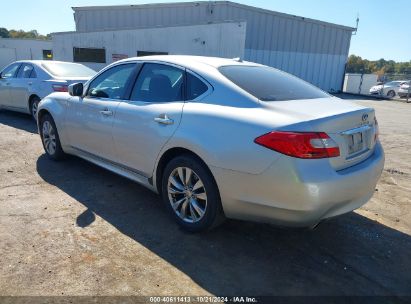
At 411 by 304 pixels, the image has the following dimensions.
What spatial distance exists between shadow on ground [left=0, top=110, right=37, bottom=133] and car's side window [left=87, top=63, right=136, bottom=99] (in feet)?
13.1

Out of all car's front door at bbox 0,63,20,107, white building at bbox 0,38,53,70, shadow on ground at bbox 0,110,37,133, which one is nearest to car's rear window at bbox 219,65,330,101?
shadow on ground at bbox 0,110,37,133

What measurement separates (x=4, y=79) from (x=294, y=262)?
358 inches

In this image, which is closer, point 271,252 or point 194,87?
point 271,252

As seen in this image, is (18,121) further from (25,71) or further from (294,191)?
(294,191)

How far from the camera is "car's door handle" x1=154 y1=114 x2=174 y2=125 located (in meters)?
3.47

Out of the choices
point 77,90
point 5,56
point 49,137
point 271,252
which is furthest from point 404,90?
point 5,56

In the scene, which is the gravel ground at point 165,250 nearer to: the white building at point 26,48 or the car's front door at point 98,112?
the car's front door at point 98,112

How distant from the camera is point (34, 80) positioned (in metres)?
8.37

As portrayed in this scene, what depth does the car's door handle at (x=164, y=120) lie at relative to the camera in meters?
3.47

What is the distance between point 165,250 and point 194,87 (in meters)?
1.51

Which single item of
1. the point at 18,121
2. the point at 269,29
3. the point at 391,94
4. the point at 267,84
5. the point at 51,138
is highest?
the point at 269,29

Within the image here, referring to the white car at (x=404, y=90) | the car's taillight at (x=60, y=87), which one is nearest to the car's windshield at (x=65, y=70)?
the car's taillight at (x=60, y=87)

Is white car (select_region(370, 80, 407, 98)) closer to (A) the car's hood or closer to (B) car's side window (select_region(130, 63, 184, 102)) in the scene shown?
(A) the car's hood

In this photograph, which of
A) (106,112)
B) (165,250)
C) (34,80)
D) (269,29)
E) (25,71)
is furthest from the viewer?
(269,29)
